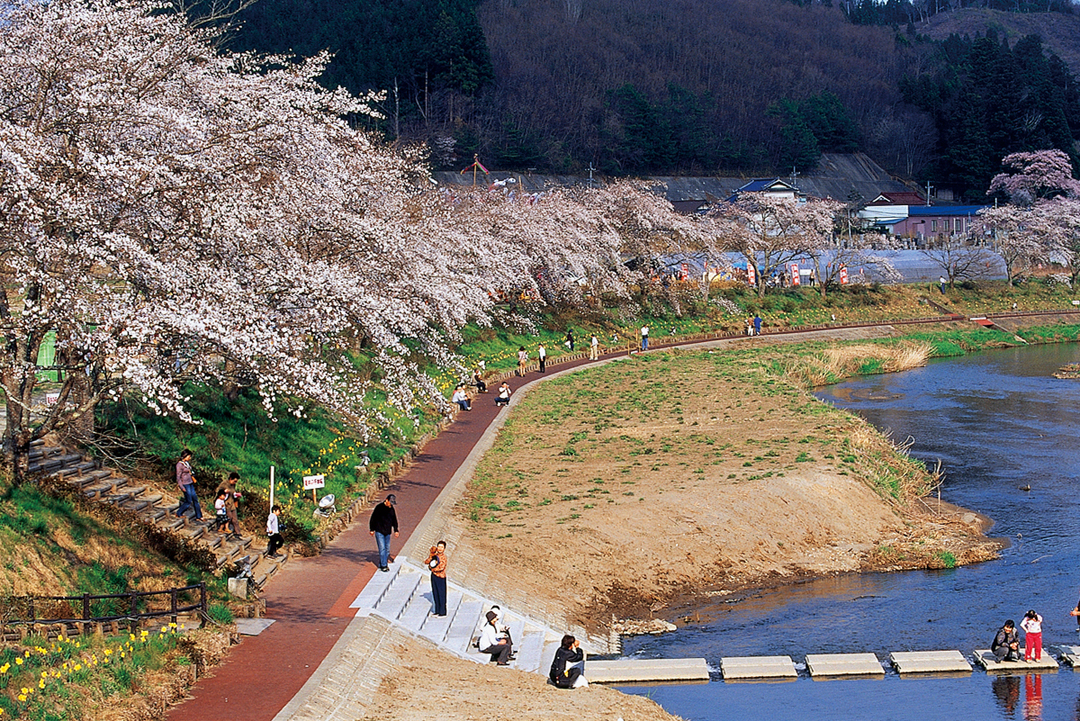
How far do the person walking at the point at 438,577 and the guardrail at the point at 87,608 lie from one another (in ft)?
12.5

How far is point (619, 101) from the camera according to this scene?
13400 cm

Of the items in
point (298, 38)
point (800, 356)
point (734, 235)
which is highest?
point (298, 38)

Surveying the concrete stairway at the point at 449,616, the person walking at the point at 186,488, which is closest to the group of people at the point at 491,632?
the concrete stairway at the point at 449,616

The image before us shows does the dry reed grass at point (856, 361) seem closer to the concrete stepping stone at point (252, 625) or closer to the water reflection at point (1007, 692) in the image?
the water reflection at point (1007, 692)

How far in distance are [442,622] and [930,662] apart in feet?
27.0

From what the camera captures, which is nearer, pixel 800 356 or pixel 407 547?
pixel 407 547

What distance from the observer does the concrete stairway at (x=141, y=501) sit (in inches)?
754

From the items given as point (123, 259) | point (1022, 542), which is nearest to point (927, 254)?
point (1022, 542)

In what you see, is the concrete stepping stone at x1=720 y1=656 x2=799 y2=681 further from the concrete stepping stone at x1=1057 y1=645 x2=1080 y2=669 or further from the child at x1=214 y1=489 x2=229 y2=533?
the child at x1=214 y1=489 x2=229 y2=533

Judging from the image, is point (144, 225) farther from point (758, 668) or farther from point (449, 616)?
point (758, 668)

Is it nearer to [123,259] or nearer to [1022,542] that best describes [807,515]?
[1022,542]

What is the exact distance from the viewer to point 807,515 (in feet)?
86.0

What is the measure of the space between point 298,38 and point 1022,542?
127719mm

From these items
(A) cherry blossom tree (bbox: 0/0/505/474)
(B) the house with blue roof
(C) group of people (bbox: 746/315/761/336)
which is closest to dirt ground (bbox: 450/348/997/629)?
(A) cherry blossom tree (bbox: 0/0/505/474)
